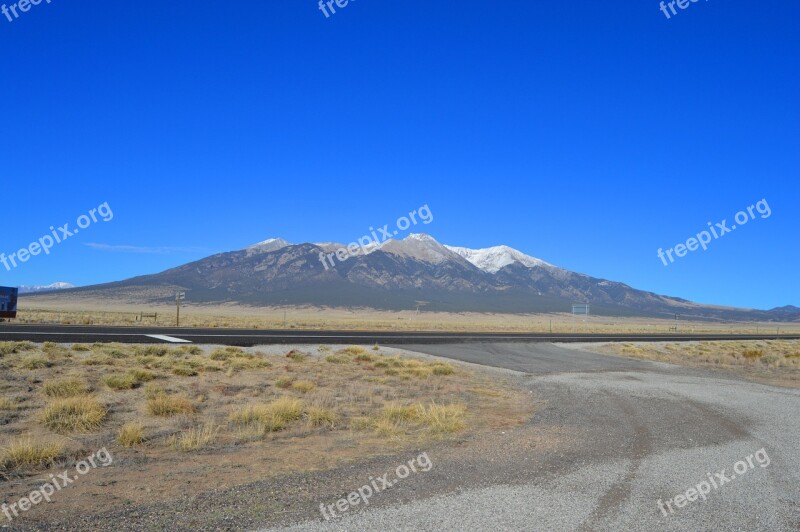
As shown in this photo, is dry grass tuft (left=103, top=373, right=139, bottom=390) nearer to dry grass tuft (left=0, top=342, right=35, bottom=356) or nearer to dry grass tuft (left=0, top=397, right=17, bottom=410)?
dry grass tuft (left=0, top=397, right=17, bottom=410)

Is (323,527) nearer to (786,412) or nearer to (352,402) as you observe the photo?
(352,402)

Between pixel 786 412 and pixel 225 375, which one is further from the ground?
pixel 225 375

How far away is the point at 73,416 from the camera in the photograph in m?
10.8

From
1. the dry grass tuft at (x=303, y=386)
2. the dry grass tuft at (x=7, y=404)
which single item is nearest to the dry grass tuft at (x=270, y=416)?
the dry grass tuft at (x=303, y=386)

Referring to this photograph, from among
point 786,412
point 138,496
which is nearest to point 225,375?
point 138,496

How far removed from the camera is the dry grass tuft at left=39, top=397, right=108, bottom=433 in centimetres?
1050

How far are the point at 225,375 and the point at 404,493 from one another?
11.7m

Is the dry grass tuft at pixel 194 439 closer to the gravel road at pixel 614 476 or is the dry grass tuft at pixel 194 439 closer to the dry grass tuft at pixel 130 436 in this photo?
the dry grass tuft at pixel 130 436

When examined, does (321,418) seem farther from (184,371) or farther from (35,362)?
(35,362)

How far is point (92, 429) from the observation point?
34.7ft

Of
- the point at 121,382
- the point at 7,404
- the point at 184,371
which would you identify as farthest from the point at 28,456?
the point at 184,371

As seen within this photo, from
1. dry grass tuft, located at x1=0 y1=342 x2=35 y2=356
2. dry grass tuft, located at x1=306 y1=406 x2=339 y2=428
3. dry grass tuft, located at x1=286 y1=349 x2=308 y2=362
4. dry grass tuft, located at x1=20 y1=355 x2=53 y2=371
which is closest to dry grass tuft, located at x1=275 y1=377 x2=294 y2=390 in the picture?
dry grass tuft, located at x1=306 y1=406 x2=339 y2=428

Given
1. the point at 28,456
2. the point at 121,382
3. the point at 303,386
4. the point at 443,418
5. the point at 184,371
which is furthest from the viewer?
the point at 184,371

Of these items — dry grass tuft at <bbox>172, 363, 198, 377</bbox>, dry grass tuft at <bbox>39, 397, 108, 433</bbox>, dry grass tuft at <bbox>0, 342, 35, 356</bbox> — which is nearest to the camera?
dry grass tuft at <bbox>39, 397, 108, 433</bbox>
